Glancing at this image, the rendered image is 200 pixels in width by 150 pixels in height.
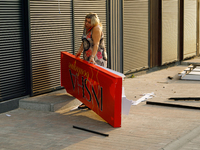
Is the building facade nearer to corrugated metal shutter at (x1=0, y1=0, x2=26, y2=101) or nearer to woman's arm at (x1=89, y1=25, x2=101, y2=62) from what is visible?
corrugated metal shutter at (x1=0, y1=0, x2=26, y2=101)

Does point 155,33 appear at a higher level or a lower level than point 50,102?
higher

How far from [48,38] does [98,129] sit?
3399mm

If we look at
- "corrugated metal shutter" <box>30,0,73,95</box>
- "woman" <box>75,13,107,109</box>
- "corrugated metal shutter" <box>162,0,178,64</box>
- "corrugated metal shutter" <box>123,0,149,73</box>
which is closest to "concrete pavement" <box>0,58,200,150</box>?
"corrugated metal shutter" <box>30,0,73,95</box>

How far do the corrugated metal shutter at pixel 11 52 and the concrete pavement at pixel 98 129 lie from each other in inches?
21.2

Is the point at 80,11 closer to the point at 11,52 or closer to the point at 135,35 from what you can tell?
the point at 11,52

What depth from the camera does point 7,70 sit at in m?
7.84

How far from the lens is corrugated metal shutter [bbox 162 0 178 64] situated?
15156mm

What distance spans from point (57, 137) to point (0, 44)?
2.77 metres

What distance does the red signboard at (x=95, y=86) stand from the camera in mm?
6290

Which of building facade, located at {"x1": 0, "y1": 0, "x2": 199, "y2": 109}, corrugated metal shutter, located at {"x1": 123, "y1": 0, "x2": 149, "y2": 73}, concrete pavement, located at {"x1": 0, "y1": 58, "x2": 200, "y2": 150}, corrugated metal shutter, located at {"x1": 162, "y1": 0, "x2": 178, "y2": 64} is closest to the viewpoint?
concrete pavement, located at {"x1": 0, "y1": 58, "x2": 200, "y2": 150}

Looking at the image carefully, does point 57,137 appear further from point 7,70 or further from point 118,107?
point 7,70

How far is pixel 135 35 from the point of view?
→ 13008mm

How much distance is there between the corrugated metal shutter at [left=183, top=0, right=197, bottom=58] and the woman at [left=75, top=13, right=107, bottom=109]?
35.0 ft

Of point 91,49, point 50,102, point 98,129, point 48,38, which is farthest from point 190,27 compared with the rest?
point 98,129
